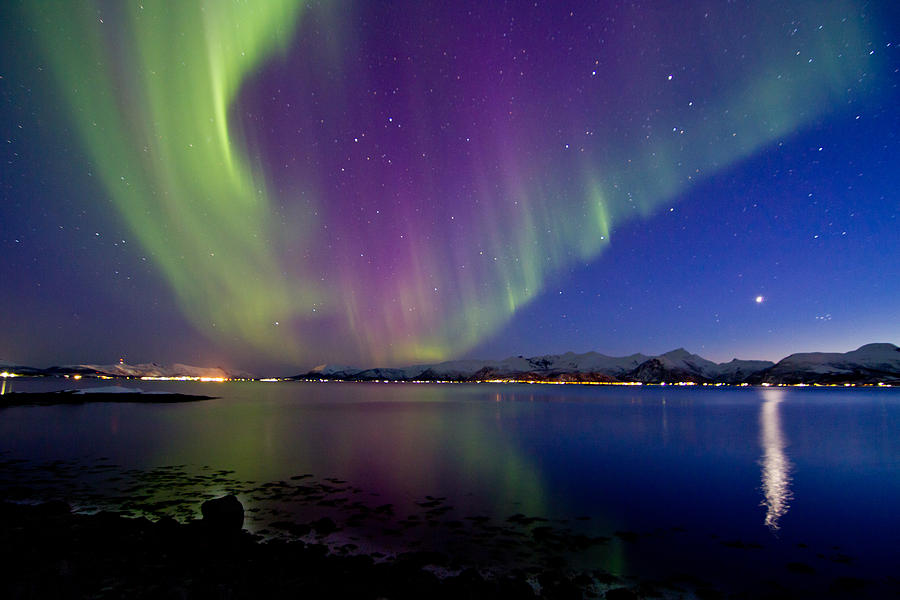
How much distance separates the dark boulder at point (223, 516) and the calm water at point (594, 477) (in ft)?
4.62

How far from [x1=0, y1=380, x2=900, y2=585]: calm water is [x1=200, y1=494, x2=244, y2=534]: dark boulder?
141cm

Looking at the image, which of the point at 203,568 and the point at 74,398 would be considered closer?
the point at 203,568

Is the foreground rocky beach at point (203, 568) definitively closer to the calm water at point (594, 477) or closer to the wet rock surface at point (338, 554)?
the wet rock surface at point (338, 554)

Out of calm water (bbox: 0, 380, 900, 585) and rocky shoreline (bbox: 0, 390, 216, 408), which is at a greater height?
rocky shoreline (bbox: 0, 390, 216, 408)

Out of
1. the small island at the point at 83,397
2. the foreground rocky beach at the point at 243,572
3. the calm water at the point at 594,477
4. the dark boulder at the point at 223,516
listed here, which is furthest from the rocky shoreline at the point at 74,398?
the dark boulder at the point at 223,516

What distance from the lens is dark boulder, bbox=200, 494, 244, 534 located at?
14742mm

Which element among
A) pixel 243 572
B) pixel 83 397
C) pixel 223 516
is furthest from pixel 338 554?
pixel 83 397

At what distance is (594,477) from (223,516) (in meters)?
20.4

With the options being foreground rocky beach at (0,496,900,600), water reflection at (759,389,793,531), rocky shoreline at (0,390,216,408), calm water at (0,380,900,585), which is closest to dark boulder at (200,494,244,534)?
foreground rocky beach at (0,496,900,600)

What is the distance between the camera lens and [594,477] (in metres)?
27.9

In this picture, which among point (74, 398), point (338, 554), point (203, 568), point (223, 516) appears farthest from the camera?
point (74, 398)

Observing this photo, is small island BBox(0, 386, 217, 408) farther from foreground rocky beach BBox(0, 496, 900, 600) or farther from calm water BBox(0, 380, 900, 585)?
foreground rocky beach BBox(0, 496, 900, 600)

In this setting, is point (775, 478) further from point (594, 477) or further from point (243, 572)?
point (243, 572)

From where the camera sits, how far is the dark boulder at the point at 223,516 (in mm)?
14742
